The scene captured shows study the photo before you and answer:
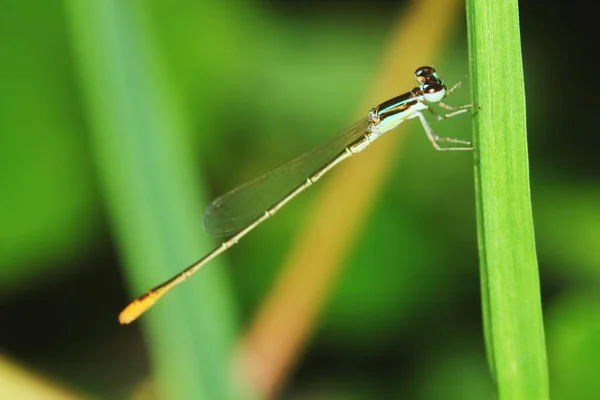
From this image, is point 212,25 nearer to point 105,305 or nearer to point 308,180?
point 308,180

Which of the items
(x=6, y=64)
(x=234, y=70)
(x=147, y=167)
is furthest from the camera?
(x=234, y=70)

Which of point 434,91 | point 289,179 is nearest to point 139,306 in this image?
point 289,179

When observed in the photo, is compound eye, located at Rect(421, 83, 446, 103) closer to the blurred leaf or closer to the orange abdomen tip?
the orange abdomen tip

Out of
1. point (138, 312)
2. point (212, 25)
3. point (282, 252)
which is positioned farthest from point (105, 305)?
point (212, 25)

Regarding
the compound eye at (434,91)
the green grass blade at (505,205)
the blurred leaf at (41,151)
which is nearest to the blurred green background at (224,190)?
the blurred leaf at (41,151)

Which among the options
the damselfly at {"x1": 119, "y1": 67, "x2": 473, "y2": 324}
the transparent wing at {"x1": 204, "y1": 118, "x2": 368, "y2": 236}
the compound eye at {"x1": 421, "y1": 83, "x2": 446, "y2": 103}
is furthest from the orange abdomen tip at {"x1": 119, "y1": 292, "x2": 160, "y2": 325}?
the compound eye at {"x1": 421, "y1": 83, "x2": 446, "y2": 103}

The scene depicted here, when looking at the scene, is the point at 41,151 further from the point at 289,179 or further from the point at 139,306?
the point at 289,179

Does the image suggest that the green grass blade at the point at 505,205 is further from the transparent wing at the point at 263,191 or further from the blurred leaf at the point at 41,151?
the blurred leaf at the point at 41,151
